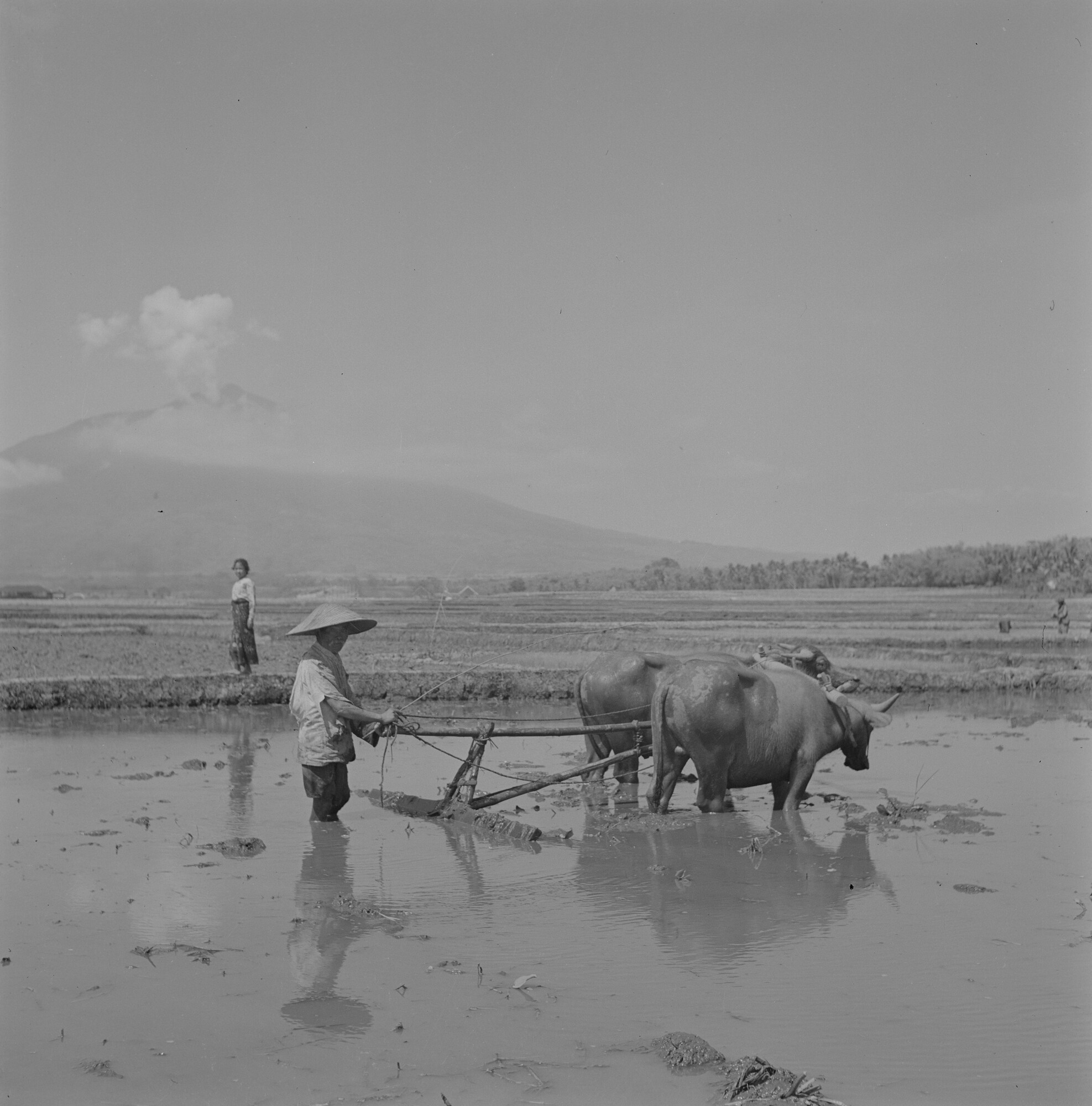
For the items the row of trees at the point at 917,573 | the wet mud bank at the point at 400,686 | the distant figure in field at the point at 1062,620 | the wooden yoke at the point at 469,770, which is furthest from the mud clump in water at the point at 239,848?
the row of trees at the point at 917,573

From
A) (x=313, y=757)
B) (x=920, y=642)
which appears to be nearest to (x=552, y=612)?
Answer: (x=920, y=642)

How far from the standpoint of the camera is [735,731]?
9633 millimetres

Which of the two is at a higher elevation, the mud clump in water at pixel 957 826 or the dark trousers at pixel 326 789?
the dark trousers at pixel 326 789

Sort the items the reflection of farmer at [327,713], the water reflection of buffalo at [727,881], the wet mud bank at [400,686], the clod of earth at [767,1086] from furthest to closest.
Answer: the wet mud bank at [400,686]
the reflection of farmer at [327,713]
the water reflection of buffalo at [727,881]
the clod of earth at [767,1086]

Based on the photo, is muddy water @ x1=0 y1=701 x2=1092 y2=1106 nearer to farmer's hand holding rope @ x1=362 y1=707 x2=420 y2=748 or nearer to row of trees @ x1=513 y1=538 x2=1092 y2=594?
farmer's hand holding rope @ x1=362 y1=707 x2=420 y2=748

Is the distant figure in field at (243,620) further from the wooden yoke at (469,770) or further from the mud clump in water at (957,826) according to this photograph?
the mud clump in water at (957,826)

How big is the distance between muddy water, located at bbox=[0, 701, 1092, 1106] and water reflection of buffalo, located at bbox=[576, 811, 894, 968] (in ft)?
0.10

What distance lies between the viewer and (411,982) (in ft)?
19.1

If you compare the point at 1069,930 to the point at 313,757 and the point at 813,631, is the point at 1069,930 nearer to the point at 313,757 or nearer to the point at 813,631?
the point at 313,757

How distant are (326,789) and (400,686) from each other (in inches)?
376

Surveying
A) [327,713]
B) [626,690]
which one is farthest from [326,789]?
[626,690]

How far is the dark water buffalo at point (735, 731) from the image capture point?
31.5 ft

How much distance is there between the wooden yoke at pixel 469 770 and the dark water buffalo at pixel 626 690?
1.45m

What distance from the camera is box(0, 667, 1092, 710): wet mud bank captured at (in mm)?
16531
